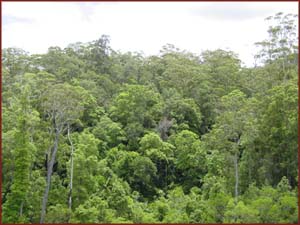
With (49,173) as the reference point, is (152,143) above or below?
above

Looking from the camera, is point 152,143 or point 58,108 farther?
point 152,143

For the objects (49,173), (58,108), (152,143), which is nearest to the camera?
(49,173)

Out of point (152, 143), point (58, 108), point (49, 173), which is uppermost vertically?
point (58, 108)

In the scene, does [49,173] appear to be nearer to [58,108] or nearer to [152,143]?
[58,108]

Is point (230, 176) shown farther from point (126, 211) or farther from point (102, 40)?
point (102, 40)

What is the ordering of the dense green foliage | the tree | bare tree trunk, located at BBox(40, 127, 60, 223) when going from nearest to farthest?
the dense green foliage < bare tree trunk, located at BBox(40, 127, 60, 223) < the tree

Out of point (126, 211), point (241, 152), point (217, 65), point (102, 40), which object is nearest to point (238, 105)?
point (241, 152)

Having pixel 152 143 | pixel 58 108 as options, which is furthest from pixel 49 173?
pixel 152 143

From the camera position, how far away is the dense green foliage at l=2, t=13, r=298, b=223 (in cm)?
1165

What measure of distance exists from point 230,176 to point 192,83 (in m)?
6.99

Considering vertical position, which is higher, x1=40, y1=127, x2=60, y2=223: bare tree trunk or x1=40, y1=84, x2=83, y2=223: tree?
x1=40, y1=84, x2=83, y2=223: tree

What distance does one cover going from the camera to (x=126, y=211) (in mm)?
12141

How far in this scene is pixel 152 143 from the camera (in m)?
15.7

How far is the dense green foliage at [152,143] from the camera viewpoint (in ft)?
38.2
